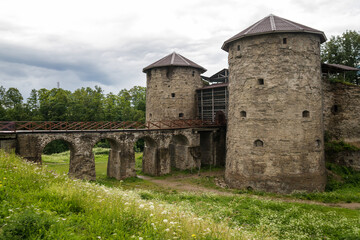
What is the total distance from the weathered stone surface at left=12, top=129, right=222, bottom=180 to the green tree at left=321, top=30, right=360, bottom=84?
1825 cm

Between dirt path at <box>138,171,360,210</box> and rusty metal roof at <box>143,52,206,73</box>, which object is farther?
rusty metal roof at <box>143,52,206,73</box>

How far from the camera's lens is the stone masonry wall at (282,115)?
49.6ft

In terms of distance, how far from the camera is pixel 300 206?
11477mm

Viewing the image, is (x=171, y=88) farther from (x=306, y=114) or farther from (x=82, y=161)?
(x=306, y=114)

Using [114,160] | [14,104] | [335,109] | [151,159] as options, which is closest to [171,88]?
[151,159]

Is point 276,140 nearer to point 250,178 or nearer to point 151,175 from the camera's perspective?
point 250,178

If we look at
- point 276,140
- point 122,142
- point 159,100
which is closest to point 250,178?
point 276,140

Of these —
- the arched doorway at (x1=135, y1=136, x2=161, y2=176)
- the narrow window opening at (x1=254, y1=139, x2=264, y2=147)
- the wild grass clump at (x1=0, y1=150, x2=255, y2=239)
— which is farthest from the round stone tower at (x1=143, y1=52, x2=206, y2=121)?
the wild grass clump at (x1=0, y1=150, x2=255, y2=239)

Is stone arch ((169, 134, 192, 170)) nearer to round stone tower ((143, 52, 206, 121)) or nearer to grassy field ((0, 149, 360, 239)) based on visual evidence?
round stone tower ((143, 52, 206, 121))

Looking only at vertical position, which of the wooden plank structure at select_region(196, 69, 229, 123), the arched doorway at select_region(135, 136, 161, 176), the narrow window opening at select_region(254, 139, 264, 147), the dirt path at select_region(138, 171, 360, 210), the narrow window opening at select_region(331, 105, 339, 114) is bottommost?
the dirt path at select_region(138, 171, 360, 210)

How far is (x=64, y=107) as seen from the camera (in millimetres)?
36781

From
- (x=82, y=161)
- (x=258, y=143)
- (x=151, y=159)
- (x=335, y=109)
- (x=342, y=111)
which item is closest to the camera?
(x=258, y=143)

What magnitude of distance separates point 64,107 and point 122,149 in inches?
898

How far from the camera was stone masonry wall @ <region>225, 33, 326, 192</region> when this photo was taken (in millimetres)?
15117
